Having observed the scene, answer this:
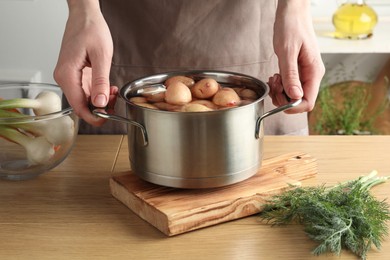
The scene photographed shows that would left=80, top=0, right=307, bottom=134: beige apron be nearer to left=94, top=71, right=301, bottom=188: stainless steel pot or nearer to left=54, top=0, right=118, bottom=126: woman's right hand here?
left=54, top=0, right=118, bottom=126: woman's right hand

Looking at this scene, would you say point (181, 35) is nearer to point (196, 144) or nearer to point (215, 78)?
point (215, 78)

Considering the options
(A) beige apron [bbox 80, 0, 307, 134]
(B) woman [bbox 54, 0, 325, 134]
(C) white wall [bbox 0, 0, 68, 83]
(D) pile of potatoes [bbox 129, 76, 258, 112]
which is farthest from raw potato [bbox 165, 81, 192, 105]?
(C) white wall [bbox 0, 0, 68, 83]

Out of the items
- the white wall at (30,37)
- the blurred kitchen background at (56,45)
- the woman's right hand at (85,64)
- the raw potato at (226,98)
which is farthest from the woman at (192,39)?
the white wall at (30,37)

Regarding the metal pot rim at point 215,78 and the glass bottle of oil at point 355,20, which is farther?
the glass bottle of oil at point 355,20

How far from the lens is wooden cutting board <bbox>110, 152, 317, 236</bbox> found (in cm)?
111

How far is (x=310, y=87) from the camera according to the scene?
131 centimetres

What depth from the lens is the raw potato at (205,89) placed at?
1.21m

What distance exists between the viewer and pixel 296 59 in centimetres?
130

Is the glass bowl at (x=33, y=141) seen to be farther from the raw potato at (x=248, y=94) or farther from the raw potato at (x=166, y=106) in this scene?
the raw potato at (x=248, y=94)

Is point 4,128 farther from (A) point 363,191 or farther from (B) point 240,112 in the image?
(A) point 363,191

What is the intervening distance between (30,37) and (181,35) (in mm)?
1366

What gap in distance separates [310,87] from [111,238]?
0.47 m

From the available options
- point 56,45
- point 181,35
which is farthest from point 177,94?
point 56,45

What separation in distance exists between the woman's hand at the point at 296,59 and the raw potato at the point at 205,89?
130mm
